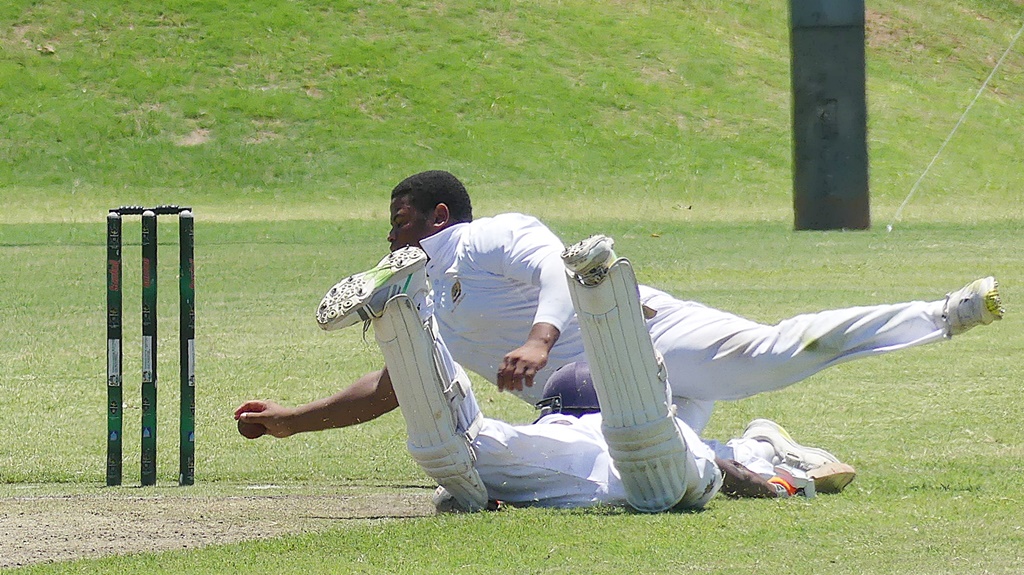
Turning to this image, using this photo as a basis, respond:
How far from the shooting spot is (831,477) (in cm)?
679

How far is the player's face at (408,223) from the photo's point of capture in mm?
7316

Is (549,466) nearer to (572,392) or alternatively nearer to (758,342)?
(572,392)

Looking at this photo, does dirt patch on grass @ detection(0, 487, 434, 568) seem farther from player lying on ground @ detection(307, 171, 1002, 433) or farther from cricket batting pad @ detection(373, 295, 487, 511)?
player lying on ground @ detection(307, 171, 1002, 433)

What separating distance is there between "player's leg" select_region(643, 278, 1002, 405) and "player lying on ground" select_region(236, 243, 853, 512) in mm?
302

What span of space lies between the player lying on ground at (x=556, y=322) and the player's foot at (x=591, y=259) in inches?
16.1

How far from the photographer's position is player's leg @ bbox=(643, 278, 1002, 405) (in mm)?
6488

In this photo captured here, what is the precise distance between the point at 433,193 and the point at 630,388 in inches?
→ 62.4

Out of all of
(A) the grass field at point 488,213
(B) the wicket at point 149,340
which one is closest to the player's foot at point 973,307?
(A) the grass field at point 488,213

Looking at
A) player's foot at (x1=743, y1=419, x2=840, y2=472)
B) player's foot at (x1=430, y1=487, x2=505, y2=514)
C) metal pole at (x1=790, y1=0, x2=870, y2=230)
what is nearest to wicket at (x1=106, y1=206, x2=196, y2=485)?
player's foot at (x1=430, y1=487, x2=505, y2=514)

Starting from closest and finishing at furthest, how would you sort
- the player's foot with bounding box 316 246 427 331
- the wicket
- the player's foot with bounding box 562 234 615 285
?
the player's foot with bounding box 562 234 615 285 < the player's foot with bounding box 316 246 427 331 < the wicket

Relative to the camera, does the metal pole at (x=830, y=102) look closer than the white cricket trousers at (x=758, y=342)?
No

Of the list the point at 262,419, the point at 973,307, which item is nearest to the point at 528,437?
the point at 262,419

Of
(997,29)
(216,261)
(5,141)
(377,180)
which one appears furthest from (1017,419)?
(997,29)

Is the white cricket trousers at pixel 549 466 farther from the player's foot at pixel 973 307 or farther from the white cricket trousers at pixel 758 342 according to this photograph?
the player's foot at pixel 973 307
